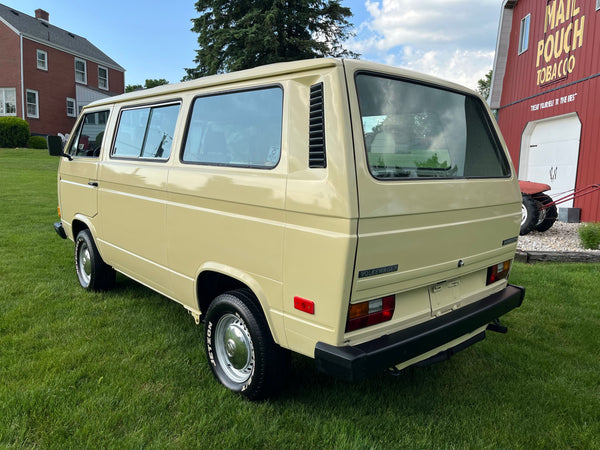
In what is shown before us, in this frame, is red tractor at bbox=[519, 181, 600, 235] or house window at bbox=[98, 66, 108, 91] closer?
red tractor at bbox=[519, 181, 600, 235]

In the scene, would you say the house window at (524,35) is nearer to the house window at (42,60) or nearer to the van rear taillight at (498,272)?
the van rear taillight at (498,272)

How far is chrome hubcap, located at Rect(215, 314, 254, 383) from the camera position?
2949mm

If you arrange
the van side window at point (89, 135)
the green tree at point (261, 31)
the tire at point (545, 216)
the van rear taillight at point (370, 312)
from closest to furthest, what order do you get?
the van rear taillight at point (370, 312)
the van side window at point (89, 135)
the tire at point (545, 216)
the green tree at point (261, 31)

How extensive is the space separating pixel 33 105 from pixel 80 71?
5.34 meters

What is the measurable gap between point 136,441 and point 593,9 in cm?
1190

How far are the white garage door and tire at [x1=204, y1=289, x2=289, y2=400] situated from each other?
31.2 feet

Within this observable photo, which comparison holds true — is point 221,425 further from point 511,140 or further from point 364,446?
point 511,140

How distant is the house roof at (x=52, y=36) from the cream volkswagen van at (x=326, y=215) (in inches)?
1129

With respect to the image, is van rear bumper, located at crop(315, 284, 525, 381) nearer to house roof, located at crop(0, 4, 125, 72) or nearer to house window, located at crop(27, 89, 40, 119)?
house window, located at crop(27, 89, 40, 119)

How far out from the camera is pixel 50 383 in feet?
9.99

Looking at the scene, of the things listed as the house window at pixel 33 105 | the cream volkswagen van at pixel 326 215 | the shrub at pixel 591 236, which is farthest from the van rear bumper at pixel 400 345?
the house window at pixel 33 105

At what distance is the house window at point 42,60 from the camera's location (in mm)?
27000

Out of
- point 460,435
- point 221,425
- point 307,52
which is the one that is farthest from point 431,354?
point 307,52

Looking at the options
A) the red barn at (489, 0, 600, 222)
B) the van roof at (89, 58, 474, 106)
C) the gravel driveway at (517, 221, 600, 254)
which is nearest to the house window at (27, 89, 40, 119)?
the red barn at (489, 0, 600, 222)
